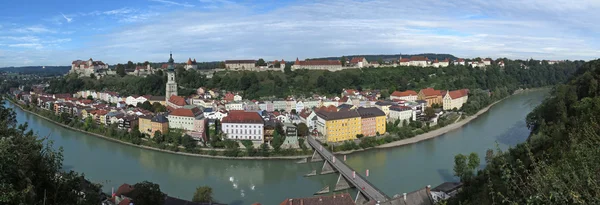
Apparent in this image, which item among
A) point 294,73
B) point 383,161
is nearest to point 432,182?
point 383,161

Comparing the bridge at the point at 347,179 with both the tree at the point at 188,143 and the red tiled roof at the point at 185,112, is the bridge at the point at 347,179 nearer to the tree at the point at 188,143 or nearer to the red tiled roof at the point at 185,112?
the tree at the point at 188,143

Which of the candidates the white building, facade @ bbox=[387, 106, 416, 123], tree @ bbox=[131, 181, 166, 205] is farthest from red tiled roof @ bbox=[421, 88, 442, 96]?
tree @ bbox=[131, 181, 166, 205]

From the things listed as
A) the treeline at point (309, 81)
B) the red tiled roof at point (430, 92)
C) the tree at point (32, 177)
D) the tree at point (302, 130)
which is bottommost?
the tree at point (302, 130)

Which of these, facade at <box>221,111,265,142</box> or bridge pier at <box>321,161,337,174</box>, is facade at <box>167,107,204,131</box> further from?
bridge pier at <box>321,161,337,174</box>

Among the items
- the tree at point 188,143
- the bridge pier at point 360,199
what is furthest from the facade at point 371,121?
the bridge pier at point 360,199

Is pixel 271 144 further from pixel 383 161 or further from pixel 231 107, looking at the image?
pixel 231 107

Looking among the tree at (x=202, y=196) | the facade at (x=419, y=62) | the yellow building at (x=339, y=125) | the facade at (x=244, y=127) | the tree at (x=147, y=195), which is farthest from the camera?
the facade at (x=419, y=62)

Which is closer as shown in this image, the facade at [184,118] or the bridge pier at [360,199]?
the bridge pier at [360,199]

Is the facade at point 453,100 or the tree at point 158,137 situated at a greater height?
the facade at point 453,100
